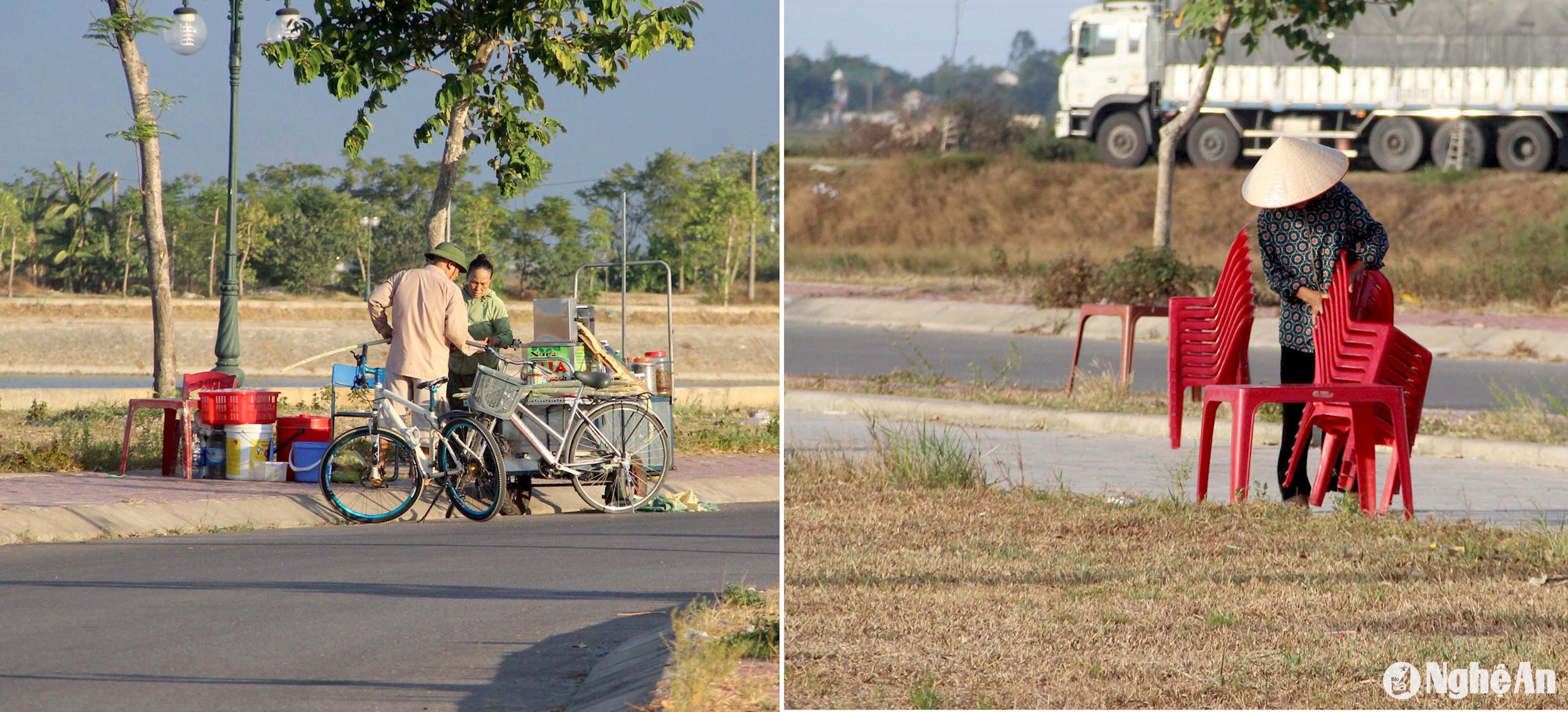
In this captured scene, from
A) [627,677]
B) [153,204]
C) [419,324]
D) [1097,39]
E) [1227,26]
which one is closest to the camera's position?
[627,677]

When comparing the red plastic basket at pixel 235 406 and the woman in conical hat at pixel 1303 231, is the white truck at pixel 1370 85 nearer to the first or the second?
the red plastic basket at pixel 235 406

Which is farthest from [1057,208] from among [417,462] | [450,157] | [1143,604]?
[1143,604]

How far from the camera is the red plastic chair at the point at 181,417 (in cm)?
1086

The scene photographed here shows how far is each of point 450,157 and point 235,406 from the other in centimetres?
356

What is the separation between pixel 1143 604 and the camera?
5332mm

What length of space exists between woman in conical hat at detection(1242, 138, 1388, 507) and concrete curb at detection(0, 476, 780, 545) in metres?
2.70

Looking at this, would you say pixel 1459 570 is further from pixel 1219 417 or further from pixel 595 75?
pixel 595 75

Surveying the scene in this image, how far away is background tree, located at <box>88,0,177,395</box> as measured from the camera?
16.9 m

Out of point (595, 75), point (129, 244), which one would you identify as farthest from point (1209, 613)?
point (129, 244)

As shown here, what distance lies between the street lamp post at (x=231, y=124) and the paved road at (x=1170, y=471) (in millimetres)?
6439

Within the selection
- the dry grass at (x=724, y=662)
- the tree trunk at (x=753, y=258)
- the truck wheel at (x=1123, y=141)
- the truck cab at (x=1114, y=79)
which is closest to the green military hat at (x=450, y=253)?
the dry grass at (x=724, y=662)

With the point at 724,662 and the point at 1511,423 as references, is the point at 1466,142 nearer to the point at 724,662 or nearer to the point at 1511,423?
the point at 1511,423

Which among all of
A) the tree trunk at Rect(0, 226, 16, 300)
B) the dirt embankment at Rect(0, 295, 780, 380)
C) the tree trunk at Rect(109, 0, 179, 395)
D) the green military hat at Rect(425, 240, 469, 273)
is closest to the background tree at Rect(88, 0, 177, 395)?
the tree trunk at Rect(109, 0, 179, 395)

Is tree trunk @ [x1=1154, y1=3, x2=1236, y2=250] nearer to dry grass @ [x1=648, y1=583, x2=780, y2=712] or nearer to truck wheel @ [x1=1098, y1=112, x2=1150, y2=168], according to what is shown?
dry grass @ [x1=648, y1=583, x2=780, y2=712]
